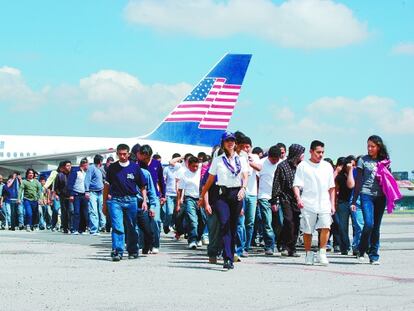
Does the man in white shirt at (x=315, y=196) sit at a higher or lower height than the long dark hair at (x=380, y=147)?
lower

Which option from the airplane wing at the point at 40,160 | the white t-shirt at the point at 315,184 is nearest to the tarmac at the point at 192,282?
the white t-shirt at the point at 315,184

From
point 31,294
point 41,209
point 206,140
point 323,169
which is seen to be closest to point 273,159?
point 323,169

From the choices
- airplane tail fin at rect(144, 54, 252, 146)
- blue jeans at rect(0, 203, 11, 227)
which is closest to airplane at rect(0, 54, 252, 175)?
airplane tail fin at rect(144, 54, 252, 146)

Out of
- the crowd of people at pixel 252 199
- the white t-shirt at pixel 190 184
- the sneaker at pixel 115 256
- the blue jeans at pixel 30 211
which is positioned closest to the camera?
the crowd of people at pixel 252 199

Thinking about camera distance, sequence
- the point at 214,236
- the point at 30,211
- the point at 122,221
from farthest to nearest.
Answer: the point at 30,211 < the point at 122,221 < the point at 214,236

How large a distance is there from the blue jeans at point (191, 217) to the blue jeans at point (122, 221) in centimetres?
246

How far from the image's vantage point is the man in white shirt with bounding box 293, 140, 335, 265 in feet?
37.3

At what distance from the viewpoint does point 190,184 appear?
14547mm

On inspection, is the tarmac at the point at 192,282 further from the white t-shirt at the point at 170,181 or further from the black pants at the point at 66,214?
the black pants at the point at 66,214

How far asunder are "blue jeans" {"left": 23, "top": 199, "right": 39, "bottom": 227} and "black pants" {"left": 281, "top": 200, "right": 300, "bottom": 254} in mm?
10706

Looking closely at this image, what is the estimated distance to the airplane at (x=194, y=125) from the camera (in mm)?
33688

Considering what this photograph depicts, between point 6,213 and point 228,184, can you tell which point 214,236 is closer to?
point 228,184

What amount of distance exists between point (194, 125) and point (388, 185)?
74.1 ft

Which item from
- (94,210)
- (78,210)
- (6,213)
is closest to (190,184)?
(94,210)
